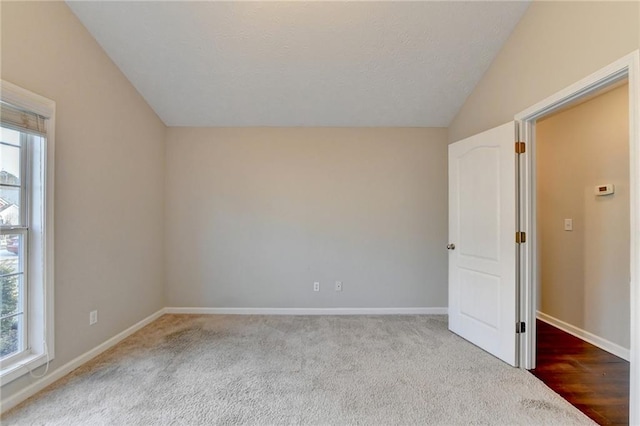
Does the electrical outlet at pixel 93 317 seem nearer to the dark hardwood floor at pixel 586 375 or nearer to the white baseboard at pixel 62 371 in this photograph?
the white baseboard at pixel 62 371

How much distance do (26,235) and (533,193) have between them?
150 inches

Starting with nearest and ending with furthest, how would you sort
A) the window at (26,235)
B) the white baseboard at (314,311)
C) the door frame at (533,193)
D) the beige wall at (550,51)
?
the door frame at (533,193), the beige wall at (550,51), the window at (26,235), the white baseboard at (314,311)

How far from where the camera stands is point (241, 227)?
346cm

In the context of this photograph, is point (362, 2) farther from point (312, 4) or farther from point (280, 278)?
point (280, 278)

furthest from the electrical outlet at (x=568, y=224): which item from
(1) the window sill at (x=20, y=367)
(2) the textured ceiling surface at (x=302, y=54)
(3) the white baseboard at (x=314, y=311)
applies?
(1) the window sill at (x=20, y=367)

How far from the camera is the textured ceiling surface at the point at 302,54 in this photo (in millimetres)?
2238

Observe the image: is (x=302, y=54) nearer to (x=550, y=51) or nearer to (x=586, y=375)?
(x=550, y=51)

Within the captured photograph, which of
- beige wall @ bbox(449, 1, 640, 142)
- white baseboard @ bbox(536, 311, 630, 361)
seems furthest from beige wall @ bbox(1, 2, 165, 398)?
white baseboard @ bbox(536, 311, 630, 361)

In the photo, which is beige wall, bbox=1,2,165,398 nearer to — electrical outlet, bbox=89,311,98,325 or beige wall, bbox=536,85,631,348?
electrical outlet, bbox=89,311,98,325

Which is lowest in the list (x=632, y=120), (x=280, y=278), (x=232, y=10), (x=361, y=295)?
(x=361, y=295)

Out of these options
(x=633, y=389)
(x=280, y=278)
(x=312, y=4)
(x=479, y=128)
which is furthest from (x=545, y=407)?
(x=312, y=4)

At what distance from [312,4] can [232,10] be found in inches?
25.7

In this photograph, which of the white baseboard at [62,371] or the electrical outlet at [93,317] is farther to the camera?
the electrical outlet at [93,317]

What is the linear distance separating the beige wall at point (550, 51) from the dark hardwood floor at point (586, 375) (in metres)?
2.11
